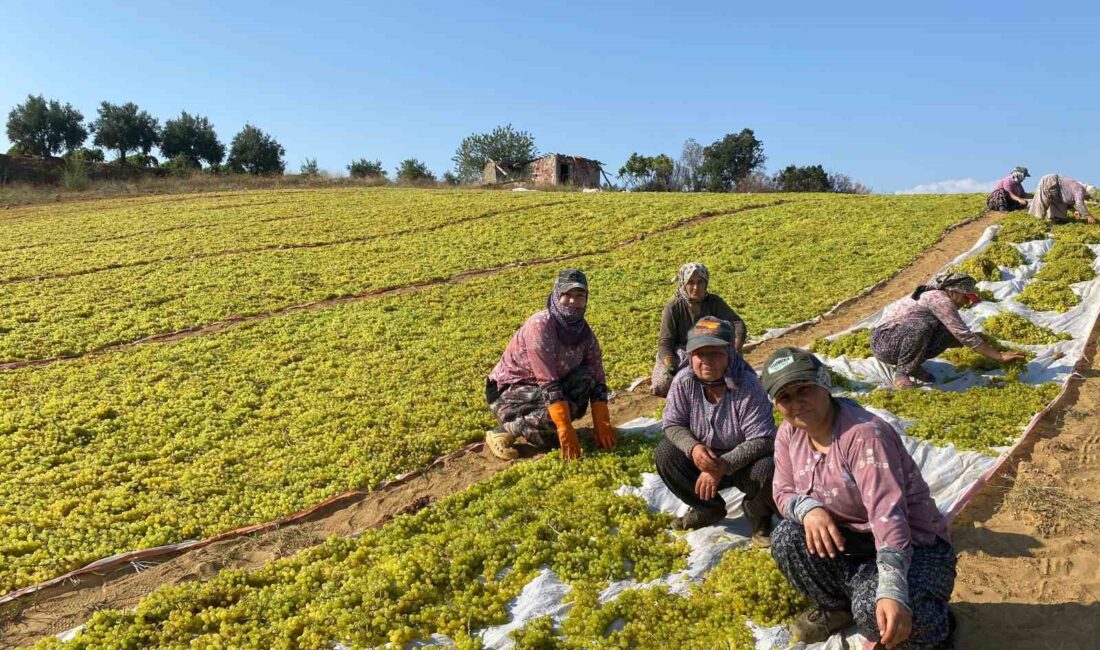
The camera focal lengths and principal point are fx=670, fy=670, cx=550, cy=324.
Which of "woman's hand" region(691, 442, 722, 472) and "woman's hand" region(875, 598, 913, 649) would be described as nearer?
"woman's hand" region(875, 598, 913, 649)

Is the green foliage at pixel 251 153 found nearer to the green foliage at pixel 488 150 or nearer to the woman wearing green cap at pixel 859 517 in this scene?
the green foliage at pixel 488 150

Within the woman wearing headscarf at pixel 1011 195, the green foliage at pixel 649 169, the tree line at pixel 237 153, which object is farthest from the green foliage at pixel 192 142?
the woman wearing headscarf at pixel 1011 195

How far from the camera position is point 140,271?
590 inches

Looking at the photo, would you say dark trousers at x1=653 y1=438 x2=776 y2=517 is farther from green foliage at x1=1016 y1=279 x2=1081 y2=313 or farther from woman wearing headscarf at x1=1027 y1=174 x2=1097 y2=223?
woman wearing headscarf at x1=1027 y1=174 x2=1097 y2=223

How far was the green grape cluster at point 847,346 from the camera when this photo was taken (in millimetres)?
7746

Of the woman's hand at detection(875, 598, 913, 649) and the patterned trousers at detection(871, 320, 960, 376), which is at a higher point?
the patterned trousers at detection(871, 320, 960, 376)

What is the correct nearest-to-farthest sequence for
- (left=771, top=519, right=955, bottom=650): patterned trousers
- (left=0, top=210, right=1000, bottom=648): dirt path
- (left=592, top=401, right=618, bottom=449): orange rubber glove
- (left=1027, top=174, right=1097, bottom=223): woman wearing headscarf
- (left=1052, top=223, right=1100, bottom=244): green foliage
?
(left=771, top=519, right=955, bottom=650): patterned trousers, (left=0, top=210, right=1000, bottom=648): dirt path, (left=592, top=401, right=618, bottom=449): orange rubber glove, (left=1052, top=223, right=1100, bottom=244): green foliage, (left=1027, top=174, right=1097, bottom=223): woman wearing headscarf

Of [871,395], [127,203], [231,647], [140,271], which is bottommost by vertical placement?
[231,647]

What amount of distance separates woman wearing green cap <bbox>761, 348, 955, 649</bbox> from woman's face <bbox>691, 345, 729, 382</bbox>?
84 centimetres

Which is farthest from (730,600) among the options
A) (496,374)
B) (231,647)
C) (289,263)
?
(289,263)

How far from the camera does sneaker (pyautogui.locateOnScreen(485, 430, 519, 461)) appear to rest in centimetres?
614

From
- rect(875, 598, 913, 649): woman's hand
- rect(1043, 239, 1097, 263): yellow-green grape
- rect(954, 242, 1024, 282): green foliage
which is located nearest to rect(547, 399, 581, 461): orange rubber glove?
rect(875, 598, 913, 649): woman's hand

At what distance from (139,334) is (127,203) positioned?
2041 centimetres

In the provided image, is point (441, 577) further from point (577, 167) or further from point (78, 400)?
point (577, 167)
